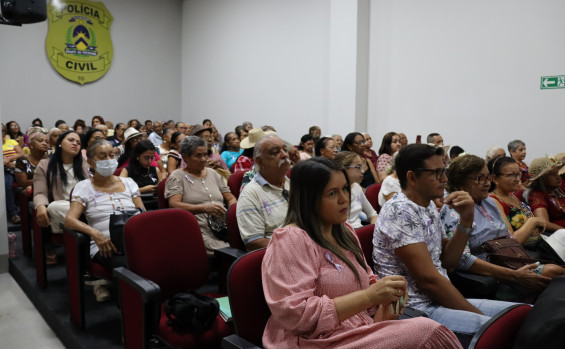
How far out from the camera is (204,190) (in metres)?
3.46

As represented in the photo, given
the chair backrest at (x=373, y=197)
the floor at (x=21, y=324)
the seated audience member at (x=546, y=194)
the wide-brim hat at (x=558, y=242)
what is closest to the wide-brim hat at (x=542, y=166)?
the seated audience member at (x=546, y=194)

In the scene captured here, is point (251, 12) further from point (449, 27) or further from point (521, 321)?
point (521, 321)

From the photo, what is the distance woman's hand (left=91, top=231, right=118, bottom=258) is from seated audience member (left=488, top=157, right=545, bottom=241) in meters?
2.34

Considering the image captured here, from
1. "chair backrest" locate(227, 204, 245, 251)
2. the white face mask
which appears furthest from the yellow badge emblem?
"chair backrest" locate(227, 204, 245, 251)

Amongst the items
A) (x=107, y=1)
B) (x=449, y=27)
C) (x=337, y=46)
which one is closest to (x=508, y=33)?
(x=449, y=27)

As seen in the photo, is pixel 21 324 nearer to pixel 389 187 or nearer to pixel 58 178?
pixel 58 178

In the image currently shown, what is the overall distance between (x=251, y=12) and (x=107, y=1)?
4.13 meters

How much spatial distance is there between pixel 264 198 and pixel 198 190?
101 centimetres

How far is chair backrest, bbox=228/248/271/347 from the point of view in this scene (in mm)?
1622

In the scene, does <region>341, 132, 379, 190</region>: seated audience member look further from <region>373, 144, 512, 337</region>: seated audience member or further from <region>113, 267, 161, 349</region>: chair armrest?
<region>113, 267, 161, 349</region>: chair armrest

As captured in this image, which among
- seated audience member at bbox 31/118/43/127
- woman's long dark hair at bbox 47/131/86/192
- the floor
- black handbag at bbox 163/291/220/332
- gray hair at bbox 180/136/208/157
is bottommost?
the floor

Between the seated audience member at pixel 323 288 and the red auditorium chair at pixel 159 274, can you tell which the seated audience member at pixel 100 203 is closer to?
the red auditorium chair at pixel 159 274

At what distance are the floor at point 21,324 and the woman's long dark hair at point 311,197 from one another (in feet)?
6.80

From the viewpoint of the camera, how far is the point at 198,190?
3432 millimetres
